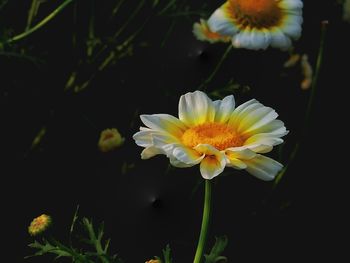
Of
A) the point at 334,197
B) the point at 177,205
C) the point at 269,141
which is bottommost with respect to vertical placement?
the point at 334,197

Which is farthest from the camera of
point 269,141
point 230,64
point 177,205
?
point 230,64

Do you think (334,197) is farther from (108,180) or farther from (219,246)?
(219,246)

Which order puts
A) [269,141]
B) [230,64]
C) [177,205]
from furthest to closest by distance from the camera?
[230,64] → [177,205] → [269,141]

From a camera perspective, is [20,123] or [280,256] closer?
[280,256]

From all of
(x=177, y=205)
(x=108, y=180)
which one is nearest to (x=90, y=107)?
(x=108, y=180)

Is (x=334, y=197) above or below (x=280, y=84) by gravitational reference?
below

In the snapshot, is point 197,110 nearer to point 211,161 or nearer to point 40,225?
point 211,161

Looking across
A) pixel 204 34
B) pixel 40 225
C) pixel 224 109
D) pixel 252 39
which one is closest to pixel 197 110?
pixel 224 109

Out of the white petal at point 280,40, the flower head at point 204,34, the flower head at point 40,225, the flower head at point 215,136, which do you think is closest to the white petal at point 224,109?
the flower head at point 215,136
